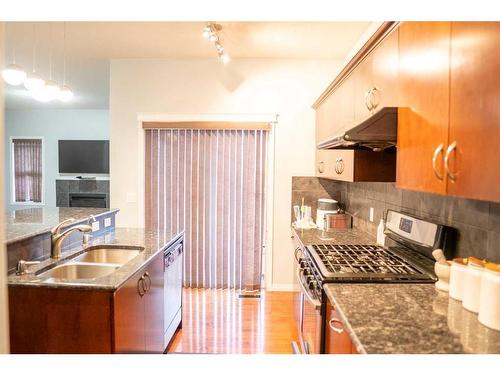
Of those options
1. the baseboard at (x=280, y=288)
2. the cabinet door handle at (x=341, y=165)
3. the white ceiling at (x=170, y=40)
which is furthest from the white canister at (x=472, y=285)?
the baseboard at (x=280, y=288)

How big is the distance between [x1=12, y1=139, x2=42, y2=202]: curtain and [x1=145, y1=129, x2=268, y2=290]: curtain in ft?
14.2

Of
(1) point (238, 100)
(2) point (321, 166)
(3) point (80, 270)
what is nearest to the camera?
(3) point (80, 270)

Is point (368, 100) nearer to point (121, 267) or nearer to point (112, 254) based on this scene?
point (121, 267)

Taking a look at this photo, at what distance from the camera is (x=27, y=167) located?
22.4ft

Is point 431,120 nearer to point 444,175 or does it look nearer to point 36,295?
point 444,175

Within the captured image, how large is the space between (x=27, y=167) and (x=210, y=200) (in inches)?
199

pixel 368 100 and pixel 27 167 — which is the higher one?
pixel 368 100

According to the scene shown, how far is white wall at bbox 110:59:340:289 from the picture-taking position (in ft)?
12.3

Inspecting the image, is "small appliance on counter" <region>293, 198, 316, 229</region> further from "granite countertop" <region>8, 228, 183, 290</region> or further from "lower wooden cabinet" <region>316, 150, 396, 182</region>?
"granite countertop" <region>8, 228, 183, 290</region>

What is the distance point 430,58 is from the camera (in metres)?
1.25

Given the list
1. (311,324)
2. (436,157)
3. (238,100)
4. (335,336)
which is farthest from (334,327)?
(238,100)

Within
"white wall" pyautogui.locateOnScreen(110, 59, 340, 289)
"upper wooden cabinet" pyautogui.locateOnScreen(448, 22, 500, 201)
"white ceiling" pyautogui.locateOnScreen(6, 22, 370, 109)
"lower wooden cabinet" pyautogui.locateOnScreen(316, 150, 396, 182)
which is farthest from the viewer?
"white wall" pyautogui.locateOnScreen(110, 59, 340, 289)

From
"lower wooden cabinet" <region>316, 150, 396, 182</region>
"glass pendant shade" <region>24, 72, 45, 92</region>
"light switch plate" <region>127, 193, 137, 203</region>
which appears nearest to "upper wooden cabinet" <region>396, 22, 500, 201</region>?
"lower wooden cabinet" <region>316, 150, 396, 182</region>
